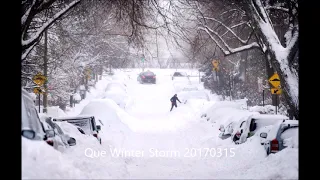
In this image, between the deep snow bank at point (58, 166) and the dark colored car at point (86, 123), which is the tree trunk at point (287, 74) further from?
the dark colored car at point (86, 123)

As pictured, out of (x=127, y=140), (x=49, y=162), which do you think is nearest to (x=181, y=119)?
(x=127, y=140)

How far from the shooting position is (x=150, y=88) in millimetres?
58438

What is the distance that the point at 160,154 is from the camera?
54.0ft

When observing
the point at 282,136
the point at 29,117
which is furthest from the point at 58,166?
the point at 282,136

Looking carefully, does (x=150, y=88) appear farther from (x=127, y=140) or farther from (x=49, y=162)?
(x=49, y=162)

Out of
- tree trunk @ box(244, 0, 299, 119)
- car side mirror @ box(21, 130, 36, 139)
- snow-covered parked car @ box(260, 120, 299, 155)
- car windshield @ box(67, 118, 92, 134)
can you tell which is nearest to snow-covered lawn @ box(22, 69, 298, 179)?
car side mirror @ box(21, 130, 36, 139)

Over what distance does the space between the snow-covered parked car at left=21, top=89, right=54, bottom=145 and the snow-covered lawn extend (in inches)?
13.8

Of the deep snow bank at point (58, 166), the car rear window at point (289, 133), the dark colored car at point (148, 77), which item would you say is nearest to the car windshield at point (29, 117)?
the deep snow bank at point (58, 166)

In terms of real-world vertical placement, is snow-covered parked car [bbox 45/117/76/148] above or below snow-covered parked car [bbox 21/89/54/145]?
below

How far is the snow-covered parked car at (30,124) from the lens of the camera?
8.23 metres

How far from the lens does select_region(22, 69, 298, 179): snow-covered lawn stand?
8.52 meters

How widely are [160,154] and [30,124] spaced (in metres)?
8.50

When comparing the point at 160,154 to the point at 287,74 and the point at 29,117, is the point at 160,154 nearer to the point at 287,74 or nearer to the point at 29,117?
the point at 287,74
